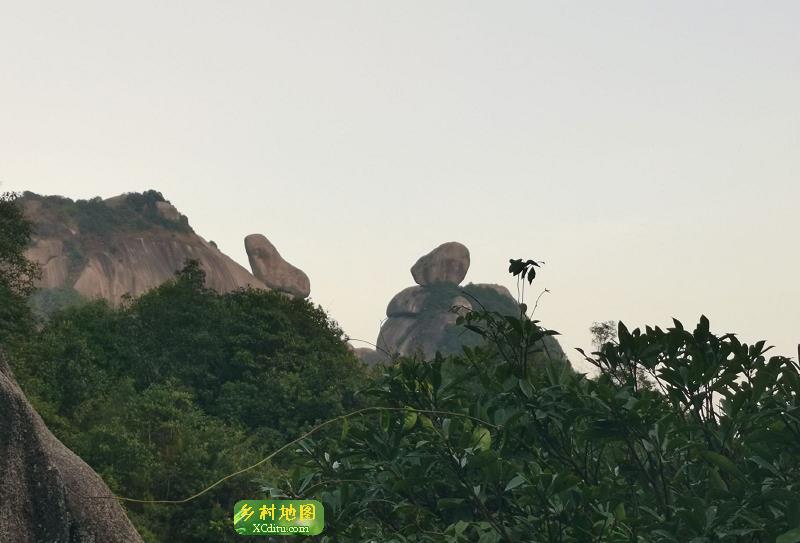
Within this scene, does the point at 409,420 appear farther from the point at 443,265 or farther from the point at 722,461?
the point at 443,265

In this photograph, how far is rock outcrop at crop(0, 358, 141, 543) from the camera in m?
10.4

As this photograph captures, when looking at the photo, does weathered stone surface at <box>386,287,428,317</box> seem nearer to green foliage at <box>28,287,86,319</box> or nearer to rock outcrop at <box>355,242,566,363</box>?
rock outcrop at <box>355,242,566,363</box>

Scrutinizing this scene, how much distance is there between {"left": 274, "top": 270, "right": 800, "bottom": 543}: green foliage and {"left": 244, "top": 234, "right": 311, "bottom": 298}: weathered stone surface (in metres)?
119

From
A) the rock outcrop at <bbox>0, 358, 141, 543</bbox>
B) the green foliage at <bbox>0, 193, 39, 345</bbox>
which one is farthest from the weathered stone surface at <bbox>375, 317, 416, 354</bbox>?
the rock outcrop at <bbox>0, 358, 141, 543</bbox>

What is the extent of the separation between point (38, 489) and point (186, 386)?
29155mm

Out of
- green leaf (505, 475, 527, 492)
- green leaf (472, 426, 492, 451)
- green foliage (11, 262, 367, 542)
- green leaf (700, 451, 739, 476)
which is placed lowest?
green leaf (505, 475, 527, 492)

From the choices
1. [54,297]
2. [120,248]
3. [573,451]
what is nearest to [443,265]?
[120,248]

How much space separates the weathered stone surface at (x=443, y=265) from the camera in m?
143

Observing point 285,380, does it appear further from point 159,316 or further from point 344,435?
point 344,435

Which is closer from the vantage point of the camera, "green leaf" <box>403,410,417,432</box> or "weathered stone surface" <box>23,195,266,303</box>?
"green leaf" <box>403,410,417,432</box>

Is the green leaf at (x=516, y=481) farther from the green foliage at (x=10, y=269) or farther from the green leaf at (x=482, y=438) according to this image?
the green foliage at (x=10, y=269)

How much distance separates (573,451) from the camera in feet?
18.3

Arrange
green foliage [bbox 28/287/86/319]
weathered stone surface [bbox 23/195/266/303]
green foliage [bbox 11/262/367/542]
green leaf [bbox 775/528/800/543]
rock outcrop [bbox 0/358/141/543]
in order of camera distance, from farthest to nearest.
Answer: weathered stone surface [bbox 23/195/266/303]
green foliage [bbox 28/287/86/319]
green foliage [bbox 11/262/367/542]
rock outcrop [bbox 0/358/141/543]
green leaf [bbox 775/528/800/543]

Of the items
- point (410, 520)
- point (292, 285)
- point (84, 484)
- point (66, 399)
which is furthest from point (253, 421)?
point (292, 285)
